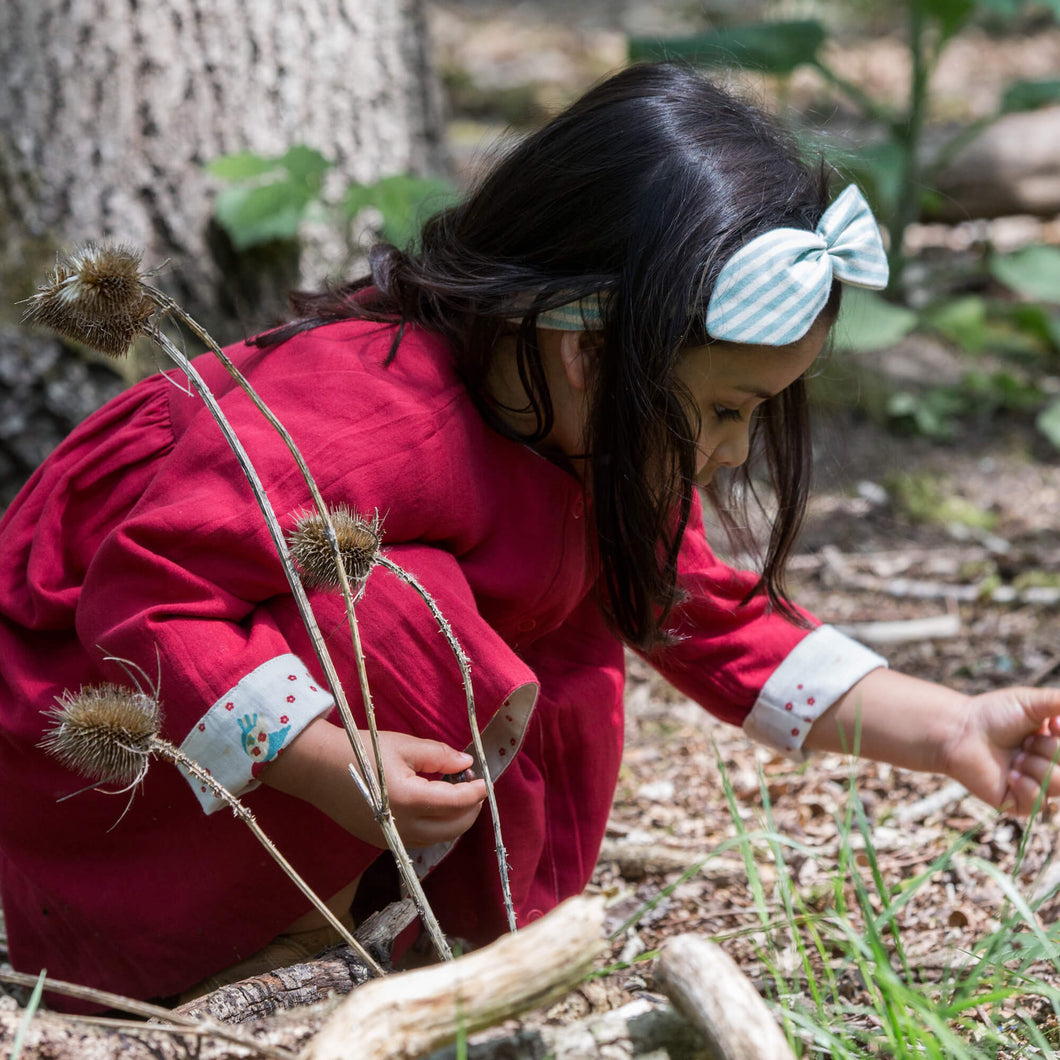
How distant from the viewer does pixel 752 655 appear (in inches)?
66.0

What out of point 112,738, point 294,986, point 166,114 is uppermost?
point 166,114

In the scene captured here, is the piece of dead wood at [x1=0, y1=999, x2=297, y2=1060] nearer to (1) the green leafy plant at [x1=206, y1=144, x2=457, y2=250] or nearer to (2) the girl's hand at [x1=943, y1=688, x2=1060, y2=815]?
(2) the girl's hand at [x1=943, y1=688, x2=1060, y2=815]

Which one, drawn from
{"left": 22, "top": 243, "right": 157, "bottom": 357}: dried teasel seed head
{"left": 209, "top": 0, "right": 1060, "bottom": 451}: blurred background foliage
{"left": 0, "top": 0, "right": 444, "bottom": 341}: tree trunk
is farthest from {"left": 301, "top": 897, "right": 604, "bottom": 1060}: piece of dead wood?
{"left": 0, "top": 0, "right": 444, "bottom": 341}: tree trunk

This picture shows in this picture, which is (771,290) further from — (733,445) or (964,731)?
(964,731)

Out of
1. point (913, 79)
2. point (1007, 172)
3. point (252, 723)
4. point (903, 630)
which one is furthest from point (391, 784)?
point (1007, 172)

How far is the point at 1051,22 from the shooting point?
Answer: 6465mm

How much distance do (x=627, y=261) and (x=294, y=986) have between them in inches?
32.8

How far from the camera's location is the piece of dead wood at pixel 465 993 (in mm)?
803

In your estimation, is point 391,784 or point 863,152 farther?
point 863,152

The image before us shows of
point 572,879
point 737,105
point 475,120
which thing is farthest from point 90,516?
point 475,120

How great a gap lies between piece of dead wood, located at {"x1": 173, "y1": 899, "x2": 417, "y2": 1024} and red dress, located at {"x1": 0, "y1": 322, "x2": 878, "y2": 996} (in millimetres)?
123

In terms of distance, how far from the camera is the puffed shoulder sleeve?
1639mm

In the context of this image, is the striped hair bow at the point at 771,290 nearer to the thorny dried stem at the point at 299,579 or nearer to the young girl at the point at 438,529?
the young girl at the point at 438,529

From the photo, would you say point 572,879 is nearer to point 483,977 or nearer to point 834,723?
point 834,723
